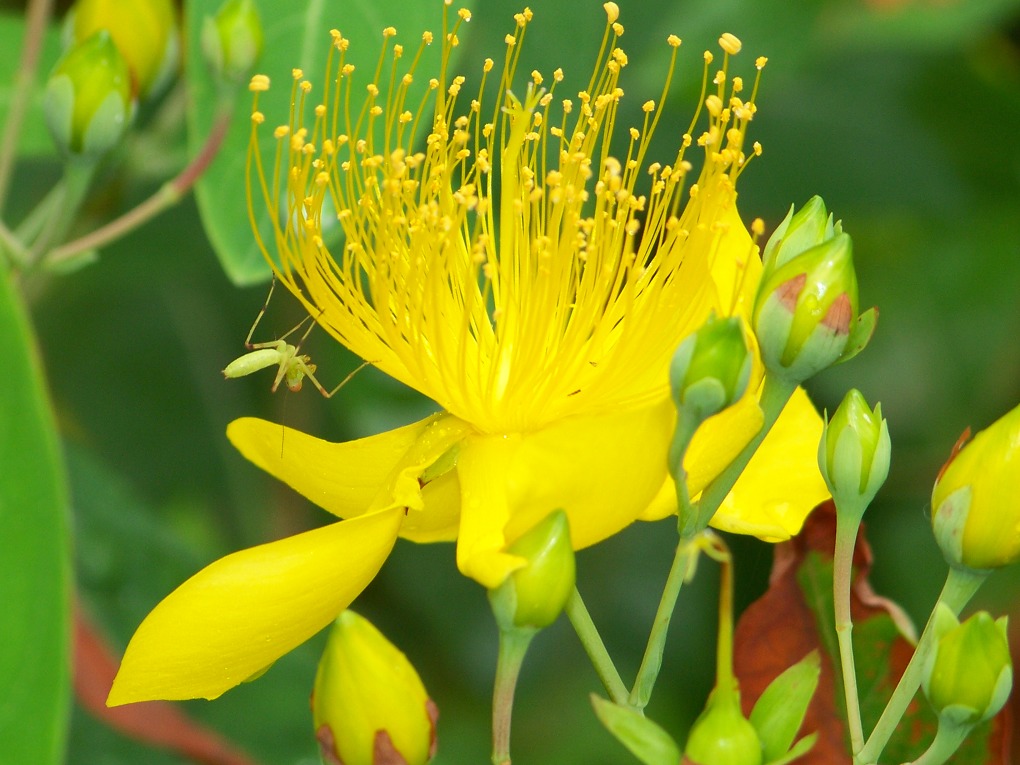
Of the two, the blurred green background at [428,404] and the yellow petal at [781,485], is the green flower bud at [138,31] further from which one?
the yellow petal at [781,485]

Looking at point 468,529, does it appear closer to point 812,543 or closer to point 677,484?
point 677,484

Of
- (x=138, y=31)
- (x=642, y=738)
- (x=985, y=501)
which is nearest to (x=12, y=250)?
(x=138, y=31)

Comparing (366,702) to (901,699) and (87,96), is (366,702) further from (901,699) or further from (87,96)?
(87,96)

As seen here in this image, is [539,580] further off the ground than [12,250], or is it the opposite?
[12,250]

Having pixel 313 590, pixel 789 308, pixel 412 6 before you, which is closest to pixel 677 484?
pixel 789 308

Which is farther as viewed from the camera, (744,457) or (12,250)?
(12,250)

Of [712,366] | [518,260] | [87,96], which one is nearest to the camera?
[712,366]
